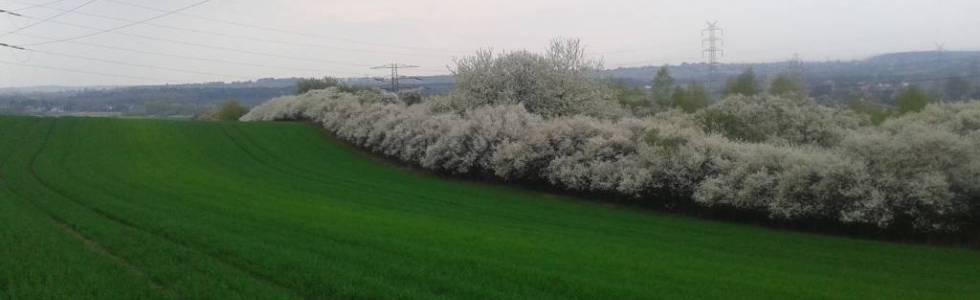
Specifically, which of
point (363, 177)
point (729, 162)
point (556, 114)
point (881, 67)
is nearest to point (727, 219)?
point (729, 162)

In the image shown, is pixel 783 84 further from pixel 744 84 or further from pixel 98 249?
pixel 98 249

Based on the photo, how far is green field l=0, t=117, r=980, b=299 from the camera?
9.91m

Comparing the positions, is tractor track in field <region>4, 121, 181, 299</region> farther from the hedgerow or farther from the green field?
the hedgerow

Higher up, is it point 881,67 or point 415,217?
point 881,67

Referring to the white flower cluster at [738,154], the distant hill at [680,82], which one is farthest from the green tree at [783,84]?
the white flower cluster at [738,154]

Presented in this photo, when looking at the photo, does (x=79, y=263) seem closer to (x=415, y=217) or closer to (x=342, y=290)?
(x=342, y=290)

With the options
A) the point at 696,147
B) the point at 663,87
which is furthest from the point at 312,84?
the point at 696,147

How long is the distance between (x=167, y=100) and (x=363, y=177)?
4458 centimetres

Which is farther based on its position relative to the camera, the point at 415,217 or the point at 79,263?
the point at 415,217

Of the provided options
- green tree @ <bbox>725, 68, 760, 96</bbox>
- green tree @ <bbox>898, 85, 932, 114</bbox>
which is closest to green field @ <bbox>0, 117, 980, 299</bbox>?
green tree @ <bbox>898, 85, 932, 114</bbox>

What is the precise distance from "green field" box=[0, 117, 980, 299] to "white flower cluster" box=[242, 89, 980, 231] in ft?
3.25

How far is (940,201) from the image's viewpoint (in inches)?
706

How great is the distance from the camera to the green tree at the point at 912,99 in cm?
3972

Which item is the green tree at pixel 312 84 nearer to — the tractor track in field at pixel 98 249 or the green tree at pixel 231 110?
the green tree at pixel 231 110
